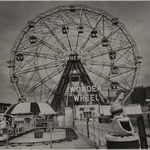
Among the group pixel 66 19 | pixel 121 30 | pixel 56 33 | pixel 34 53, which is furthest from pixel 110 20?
pixel 34 53

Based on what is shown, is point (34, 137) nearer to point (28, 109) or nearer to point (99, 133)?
point (28, 109)

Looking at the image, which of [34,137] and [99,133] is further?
[34,137]

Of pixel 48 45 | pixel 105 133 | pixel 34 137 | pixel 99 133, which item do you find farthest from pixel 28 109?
pixel 48 45

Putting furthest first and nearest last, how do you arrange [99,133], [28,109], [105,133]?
[28,109] < [99,133] < [105,133]

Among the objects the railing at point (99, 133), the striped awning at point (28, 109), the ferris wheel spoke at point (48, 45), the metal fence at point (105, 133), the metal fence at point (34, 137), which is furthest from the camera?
the ferris wheel spoke at point (48, 45)

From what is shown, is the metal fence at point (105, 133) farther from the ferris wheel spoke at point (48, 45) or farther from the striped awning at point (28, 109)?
the ferris wheel spoke at point (48, 45)

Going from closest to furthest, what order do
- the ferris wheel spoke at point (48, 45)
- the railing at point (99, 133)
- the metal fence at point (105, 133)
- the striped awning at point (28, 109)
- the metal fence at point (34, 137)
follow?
1. the metal fence at point (105, 133)
2. the railing at point (99, 133)
3. the metal fence at point (34, 137)
4. the striped awning at point (28, 109)
5. the ferris wheel spoke at point (48, 45)

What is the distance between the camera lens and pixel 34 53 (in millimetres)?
26703

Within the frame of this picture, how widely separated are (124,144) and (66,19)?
24349mm

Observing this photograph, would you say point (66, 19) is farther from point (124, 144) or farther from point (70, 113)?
point (124, 144)

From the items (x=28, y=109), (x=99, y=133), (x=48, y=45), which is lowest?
(x=99, y=133)

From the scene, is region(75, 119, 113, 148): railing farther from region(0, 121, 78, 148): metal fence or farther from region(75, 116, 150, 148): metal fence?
region(0, 121, 78, 148): metal fence

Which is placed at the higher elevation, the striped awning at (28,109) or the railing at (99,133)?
the striped awning at (28,109)

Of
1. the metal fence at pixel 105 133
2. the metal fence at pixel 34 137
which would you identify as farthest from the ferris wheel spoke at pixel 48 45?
the metal fence at pixel 105 133
